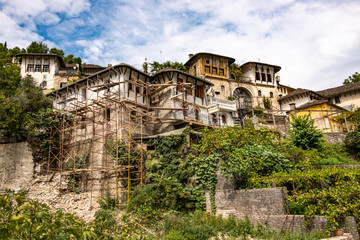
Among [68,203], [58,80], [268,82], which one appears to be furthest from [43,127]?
[268,82]

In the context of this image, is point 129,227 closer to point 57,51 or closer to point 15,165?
point 15,165

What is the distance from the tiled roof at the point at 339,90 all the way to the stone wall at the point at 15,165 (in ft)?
120

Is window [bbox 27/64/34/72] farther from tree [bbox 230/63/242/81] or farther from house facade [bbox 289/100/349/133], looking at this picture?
house facade [bbox 289/100/349/133]

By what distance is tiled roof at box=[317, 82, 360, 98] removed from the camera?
113 ft

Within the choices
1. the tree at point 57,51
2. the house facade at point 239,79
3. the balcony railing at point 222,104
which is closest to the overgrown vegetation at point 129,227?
the balcony railing at point 222,104

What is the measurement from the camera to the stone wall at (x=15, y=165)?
19969mm

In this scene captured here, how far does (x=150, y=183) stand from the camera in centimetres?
1688

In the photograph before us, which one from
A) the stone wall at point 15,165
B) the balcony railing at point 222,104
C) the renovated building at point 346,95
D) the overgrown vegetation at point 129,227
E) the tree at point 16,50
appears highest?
the tree at point 16,50

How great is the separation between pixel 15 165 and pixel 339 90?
38.4 meters

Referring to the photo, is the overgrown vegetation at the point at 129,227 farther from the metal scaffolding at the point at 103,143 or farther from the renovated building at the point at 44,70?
the renovated building at the point at 44,70

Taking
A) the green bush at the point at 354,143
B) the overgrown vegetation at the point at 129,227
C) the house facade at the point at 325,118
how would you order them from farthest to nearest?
the house facade at the point at 325,118
the green bush at the point at 354,143
the overgrown vegetation at the point at 129,227

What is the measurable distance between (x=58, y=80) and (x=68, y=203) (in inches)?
947

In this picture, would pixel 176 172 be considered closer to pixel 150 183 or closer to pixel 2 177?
pixel 150 183

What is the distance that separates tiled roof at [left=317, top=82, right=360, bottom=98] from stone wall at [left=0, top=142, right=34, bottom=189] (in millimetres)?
36725
